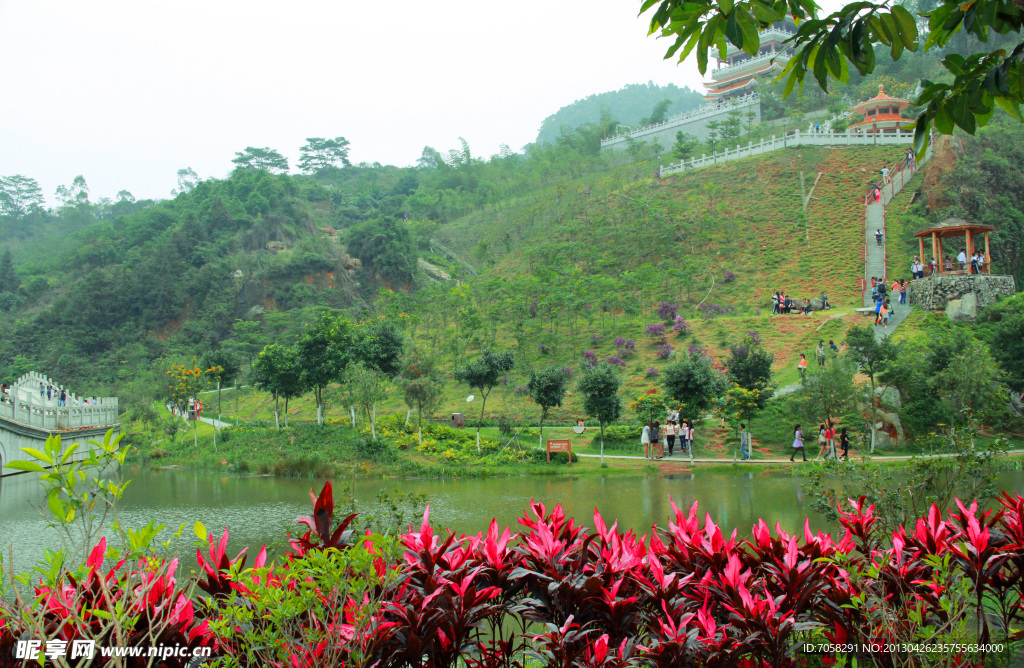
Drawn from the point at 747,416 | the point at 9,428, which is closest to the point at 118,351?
the point at 9,428

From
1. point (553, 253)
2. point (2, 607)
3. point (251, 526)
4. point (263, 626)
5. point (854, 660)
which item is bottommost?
point (251, 526)

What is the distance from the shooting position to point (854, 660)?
9.57ft

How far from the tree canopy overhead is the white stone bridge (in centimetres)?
1278

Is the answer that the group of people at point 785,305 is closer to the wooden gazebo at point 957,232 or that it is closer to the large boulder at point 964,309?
the wooden gazebo at point 957,232

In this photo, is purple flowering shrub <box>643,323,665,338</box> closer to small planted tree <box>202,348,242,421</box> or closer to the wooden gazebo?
the wooden gazebo

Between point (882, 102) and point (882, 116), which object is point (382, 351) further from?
point (882, 116)

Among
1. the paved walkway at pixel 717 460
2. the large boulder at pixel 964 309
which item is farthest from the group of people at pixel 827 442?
the large boulder at pixel 964 309

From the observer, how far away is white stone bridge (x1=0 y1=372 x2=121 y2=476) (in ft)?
44.1

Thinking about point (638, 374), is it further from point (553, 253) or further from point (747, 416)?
point (553, 253)

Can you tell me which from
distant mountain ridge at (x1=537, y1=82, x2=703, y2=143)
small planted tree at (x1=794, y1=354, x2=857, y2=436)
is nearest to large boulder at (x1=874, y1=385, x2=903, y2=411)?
small planted tree at (x1=794, y1=354, x2=857, y2=436)

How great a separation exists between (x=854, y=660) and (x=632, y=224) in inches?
1260

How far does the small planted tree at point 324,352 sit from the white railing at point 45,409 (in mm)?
5769

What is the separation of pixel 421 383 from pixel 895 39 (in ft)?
46.4

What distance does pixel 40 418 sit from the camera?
14680mm
